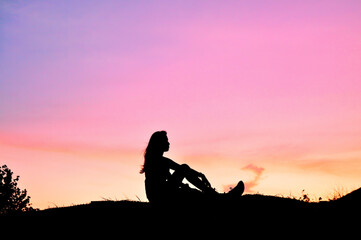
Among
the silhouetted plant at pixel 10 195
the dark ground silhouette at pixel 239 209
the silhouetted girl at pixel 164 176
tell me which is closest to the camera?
the dark ground silhouette at pixel 239 209

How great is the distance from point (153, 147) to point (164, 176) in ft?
2.41

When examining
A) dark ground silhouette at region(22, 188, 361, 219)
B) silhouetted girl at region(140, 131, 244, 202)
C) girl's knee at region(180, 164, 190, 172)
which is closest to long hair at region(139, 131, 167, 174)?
silhouetted girl at region(140, 131, 244, 202)

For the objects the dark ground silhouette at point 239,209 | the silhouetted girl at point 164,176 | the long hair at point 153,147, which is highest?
the long hair at point 153,147

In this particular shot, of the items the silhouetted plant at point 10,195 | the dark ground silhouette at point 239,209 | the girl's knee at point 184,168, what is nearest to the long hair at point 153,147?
the girl's knee at point 184,168

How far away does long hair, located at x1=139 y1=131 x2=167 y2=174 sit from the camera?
9531 millimetres

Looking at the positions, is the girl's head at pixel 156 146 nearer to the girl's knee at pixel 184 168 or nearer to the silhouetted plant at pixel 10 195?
the girl's knee at pixel 184 168

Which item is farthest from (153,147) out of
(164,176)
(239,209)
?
(239,209)

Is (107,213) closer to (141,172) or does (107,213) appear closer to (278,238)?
(141,172)

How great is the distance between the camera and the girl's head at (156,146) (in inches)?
375

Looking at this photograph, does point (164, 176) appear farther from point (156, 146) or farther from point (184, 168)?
point (156, 146)

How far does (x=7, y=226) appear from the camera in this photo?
10.8 metres

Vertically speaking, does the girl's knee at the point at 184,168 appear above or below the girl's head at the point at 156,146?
below

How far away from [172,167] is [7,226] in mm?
4832

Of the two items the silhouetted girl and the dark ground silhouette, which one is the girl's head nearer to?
the silhouetted girl
